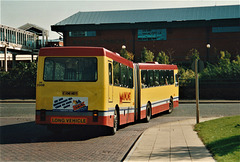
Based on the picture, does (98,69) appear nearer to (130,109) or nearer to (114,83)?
(114,83)

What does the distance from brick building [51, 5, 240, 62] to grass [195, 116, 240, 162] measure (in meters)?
40.5

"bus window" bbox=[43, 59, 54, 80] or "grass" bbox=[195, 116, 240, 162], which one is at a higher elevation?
"bus window" bbox=[43, 59, 54, 80]

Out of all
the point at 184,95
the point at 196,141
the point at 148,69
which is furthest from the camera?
the point at 184,95

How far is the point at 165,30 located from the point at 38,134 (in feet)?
145

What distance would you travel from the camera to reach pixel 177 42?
57.5m

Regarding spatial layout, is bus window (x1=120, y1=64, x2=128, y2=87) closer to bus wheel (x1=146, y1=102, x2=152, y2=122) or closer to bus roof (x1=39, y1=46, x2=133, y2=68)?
bus roof (x1=39, y1=46, x2=133, y2=68)

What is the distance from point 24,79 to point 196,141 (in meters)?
34.8

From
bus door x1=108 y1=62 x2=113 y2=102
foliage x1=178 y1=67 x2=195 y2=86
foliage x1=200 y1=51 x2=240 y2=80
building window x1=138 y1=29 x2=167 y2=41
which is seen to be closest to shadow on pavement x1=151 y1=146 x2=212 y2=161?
bus door x1=108 y1=62 x2=113 y2=102

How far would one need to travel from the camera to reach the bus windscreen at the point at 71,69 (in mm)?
14484

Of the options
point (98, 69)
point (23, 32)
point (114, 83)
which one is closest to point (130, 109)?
point (114, 83)

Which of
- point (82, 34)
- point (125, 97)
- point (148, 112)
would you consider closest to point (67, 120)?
point (125, 97)

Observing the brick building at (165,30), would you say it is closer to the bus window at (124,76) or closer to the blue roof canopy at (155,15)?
the blue roof canopy at (155,15)

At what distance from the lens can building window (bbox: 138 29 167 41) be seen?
57938mm

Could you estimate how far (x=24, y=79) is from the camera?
45438 mm
